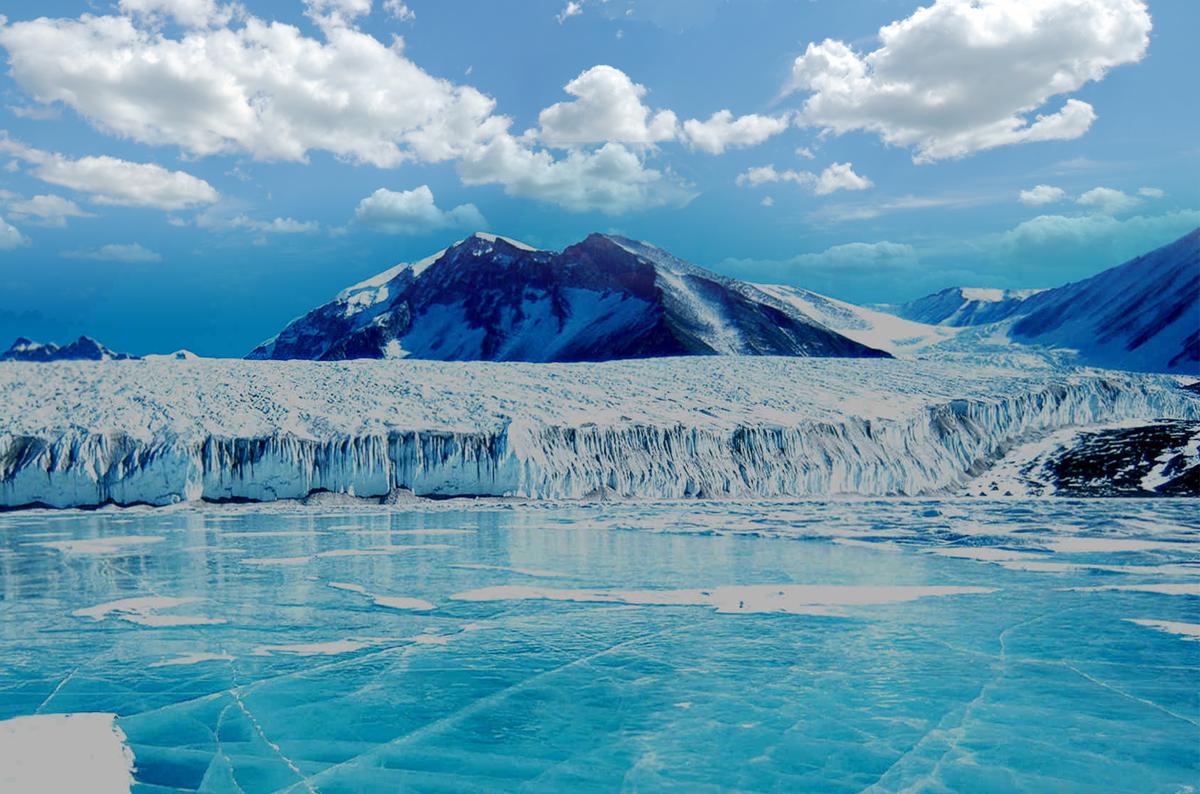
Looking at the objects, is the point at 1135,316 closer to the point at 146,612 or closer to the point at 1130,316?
the point at 1130,316

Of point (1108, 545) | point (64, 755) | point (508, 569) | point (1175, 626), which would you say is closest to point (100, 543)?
point (508, 569)

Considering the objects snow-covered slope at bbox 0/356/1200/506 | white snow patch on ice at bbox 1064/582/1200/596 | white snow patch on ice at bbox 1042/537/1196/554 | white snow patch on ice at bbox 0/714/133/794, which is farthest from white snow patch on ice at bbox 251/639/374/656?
snow-covered slope at bbox 0/356/1200/506

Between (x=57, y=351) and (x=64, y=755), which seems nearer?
(x=64, y=755)

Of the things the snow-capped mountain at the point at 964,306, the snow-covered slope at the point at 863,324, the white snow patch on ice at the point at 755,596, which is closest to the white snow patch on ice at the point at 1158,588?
the white snow patch on ice at the point at 755,596

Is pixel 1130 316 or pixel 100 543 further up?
pixel 1130 316

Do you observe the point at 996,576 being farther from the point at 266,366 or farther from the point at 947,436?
the point at 266,366
